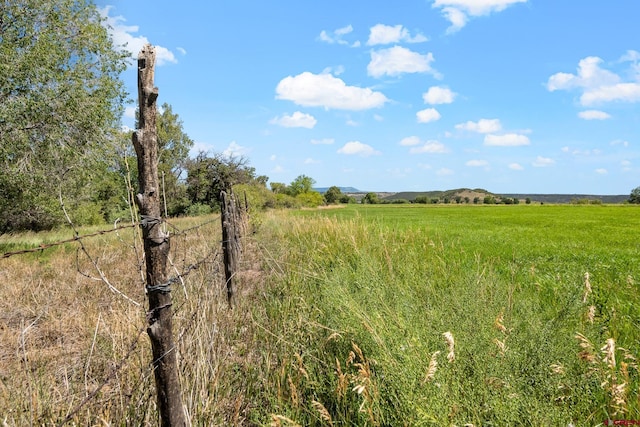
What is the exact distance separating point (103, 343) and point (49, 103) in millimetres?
13341

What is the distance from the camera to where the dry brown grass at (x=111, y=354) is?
222cm

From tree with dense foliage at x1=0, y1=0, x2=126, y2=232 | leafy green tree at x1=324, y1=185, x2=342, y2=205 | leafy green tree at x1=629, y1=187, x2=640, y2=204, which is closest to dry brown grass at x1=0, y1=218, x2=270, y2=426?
tree with dense foliage at x1=0, y1=0, x2=126, y2=232

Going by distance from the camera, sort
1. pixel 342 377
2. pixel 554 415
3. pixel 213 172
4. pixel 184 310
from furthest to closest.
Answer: pixel 213 172 < pixel 184 310 < pixel 342 377 < pixel 554 415

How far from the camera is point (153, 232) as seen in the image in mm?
1702

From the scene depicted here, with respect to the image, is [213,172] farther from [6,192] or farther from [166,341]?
[166,341]

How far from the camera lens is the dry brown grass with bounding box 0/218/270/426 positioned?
222 centimetres

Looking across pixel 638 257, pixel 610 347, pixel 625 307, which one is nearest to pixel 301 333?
pixel 610 347

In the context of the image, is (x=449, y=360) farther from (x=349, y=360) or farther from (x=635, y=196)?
(x=635, y=196)

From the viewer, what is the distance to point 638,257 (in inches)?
324

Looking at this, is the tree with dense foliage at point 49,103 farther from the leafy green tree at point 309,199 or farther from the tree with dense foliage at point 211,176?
the leafy green tree at point 309,199

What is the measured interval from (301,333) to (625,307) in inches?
146

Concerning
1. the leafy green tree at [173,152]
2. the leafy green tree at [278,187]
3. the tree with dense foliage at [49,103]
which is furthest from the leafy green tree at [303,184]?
the tree with dense foliage at [49,103]

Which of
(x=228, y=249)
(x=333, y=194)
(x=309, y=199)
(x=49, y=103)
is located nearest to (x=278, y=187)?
(x=309, y=199)

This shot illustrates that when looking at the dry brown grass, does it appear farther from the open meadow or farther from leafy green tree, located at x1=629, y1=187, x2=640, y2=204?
leafy green tree, located at x1=629, y1=187, x2=640, y2=204
